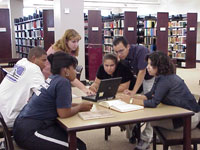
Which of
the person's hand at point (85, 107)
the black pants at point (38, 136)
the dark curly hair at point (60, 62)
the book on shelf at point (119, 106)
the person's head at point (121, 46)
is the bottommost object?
the black pants at point (38, 136)

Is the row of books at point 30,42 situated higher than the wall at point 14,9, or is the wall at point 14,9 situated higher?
the wall at point 14,9

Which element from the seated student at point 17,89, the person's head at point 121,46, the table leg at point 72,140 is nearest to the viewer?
the table leg at point 72,140

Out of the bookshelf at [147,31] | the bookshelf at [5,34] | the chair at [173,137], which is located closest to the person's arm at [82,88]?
the chair at [173,137]

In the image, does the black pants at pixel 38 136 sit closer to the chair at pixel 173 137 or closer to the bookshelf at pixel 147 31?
the chair at pixel 173 137

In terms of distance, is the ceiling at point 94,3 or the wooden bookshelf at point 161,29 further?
the ceiling at point 94,3

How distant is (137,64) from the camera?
10.6 ft

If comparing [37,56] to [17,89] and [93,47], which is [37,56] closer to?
[17,89]

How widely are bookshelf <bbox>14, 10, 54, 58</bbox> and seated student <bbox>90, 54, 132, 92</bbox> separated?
507 cm

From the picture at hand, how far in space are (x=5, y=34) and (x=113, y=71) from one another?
8.25 metres

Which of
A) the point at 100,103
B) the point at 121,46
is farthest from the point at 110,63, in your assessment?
the point at 100,103

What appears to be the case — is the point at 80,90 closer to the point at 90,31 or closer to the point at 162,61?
the point at 162,61

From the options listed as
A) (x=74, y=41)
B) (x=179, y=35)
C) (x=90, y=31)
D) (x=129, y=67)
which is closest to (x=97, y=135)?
(x=129, y=67)

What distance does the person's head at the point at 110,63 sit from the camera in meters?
3.08

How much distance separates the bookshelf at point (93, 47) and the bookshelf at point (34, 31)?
116cm
